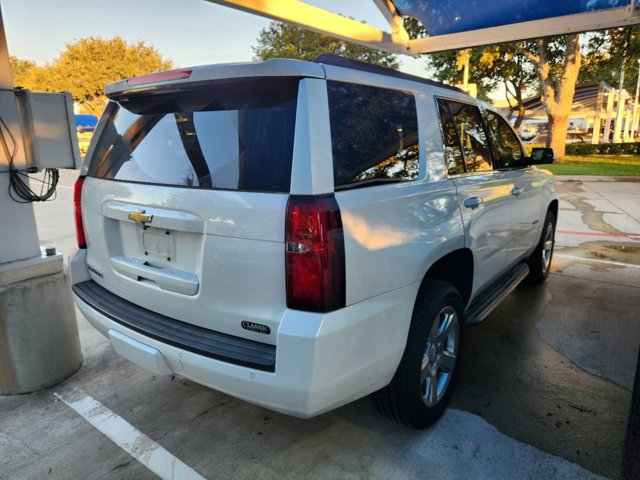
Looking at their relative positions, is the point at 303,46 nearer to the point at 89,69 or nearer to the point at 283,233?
the point at 89,69

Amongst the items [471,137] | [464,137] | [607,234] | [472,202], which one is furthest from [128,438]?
[607,234]

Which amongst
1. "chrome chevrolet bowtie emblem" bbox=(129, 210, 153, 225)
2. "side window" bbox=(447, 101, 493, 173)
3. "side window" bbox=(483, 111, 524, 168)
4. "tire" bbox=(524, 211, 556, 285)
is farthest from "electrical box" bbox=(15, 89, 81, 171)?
"tire" bbox=(524, 211, 556, 285)

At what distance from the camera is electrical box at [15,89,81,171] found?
118 inches

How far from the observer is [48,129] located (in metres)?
3.09

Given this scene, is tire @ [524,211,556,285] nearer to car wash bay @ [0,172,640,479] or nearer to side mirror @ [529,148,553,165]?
side mirror @ [529,148,553,165]

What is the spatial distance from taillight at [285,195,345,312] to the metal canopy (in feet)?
10.8

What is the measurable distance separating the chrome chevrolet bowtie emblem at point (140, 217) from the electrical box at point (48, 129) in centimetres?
116

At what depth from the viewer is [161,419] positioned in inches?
111

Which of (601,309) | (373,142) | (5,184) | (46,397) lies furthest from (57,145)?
(601,309)

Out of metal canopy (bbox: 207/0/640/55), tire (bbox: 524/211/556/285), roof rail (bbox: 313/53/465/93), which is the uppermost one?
metal canopy (bbox: 207/0/640/55)

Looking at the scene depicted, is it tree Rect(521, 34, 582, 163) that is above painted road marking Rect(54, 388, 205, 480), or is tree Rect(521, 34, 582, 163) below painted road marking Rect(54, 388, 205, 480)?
above

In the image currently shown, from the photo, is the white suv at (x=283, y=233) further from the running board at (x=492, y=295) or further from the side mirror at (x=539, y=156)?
the side mirror at (x=539, y=156)

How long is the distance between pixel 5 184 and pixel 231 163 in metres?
1.88

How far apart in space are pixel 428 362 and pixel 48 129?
9.51 feet
